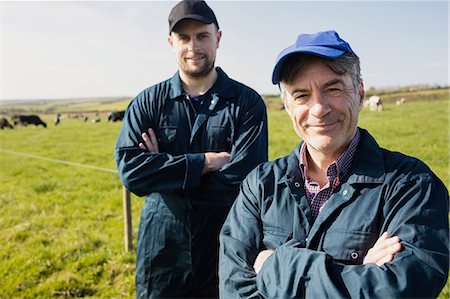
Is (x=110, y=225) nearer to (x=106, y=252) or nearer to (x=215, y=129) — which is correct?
(x=106, y=252)

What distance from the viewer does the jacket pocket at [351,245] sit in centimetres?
186

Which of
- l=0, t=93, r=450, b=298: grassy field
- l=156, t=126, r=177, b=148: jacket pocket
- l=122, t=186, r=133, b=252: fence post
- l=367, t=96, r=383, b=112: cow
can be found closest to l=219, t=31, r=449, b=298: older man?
l=156, t=126, r=177, b=148: jacket pocket

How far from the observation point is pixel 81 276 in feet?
18.5

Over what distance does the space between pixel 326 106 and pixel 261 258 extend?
0.79 meters

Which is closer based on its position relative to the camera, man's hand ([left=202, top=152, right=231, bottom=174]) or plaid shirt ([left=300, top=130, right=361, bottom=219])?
plaid shirt ([left=300, top=130, right=361, bottom=219])

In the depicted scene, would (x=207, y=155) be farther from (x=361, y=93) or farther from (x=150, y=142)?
(x=361, y=93)

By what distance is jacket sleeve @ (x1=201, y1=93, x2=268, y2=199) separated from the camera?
3406 mm

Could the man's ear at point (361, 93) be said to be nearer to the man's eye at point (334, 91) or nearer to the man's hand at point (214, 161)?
the man's eye at point (334, 91)

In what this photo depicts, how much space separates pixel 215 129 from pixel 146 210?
0.87m

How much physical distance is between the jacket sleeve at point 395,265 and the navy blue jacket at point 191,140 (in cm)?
146

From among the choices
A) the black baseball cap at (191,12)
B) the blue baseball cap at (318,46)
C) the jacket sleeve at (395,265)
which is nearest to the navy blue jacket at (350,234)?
the jacket sleeve at (395,265)

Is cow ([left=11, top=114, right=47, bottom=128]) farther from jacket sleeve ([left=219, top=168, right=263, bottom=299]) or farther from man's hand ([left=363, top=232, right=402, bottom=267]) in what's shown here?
man's hand ([left=363, top=232, right=402, bottom=267])

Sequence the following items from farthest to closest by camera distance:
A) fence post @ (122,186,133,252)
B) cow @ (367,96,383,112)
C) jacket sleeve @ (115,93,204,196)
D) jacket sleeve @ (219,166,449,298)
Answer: cow @ (367,96,383,112) → fence post @ (122,186,133,252) → jacket sleeve @ (115,93,204,196) → jacket sleeve @ (219,166,449,298)

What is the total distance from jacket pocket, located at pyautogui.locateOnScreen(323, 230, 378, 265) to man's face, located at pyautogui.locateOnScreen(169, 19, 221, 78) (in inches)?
78.1
